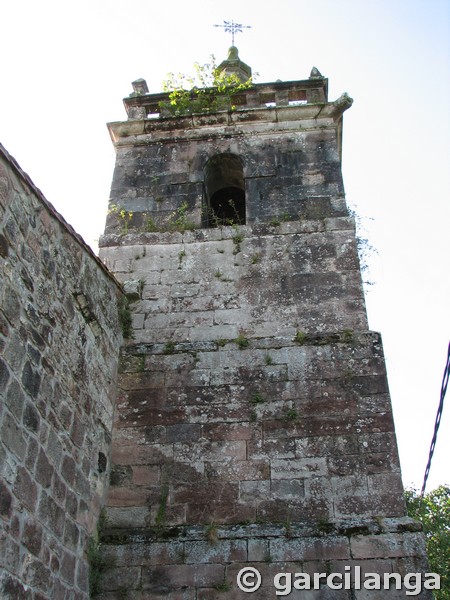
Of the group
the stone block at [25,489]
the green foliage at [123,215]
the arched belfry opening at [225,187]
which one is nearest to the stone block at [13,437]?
the stone block at [25,489]

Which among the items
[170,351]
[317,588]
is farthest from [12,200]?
[317,588]

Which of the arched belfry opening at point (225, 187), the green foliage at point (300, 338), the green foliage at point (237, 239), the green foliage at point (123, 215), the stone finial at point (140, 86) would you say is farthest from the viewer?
the stone finial at point (140, 86)

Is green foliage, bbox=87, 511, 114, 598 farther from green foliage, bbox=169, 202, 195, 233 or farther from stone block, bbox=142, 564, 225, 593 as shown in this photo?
green foliage, bbox=169, 202, 195, 233

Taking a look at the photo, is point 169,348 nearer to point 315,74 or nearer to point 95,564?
point 95,564

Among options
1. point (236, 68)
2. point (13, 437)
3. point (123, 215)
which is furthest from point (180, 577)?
point (236, 68)

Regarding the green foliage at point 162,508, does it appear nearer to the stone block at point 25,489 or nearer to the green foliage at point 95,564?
the green foliage at point 95,564

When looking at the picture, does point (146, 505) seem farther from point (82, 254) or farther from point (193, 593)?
point (82, 254)

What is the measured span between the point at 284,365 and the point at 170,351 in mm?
1210

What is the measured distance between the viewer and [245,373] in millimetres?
6398

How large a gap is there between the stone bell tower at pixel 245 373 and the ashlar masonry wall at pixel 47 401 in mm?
525

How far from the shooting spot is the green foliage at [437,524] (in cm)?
1401

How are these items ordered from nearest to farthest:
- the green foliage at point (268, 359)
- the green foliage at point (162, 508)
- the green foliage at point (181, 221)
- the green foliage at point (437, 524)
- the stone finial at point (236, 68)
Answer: the green foliage at point (162, 508)
the green foliage at point (268, 359)
the green foliage at point (181, 221)
the stone finial at point (236, 68)
the green foliage at point (437, 524)

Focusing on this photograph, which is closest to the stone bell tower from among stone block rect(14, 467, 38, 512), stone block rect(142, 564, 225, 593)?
stone block rect(142, 564, 225, 593)
